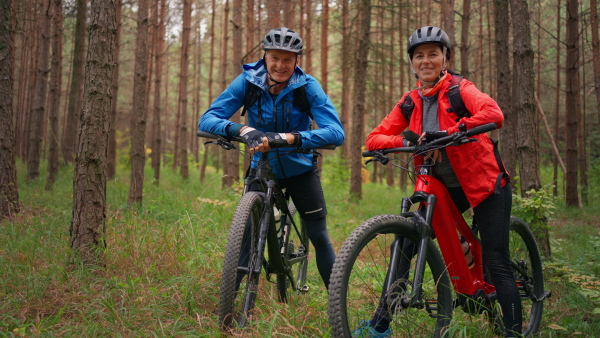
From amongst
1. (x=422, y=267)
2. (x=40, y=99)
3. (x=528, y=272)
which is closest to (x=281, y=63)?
(x=422, y=267)

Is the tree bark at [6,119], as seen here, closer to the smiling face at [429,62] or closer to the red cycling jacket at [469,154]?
the red cycling jacket at [469,154]

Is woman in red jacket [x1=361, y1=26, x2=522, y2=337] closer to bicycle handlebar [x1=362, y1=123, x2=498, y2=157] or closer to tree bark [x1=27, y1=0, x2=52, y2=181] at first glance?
bicycle handlebar [x1=362, y1=123, x2=498, y2=157]

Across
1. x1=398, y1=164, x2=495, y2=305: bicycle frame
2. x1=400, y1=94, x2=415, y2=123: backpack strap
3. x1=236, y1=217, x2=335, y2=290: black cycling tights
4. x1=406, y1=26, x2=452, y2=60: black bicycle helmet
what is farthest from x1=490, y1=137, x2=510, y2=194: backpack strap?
x1=236, y1=217, x2=335, y2=290: black cycling tights

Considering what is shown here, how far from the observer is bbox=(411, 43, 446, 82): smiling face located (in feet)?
10.7

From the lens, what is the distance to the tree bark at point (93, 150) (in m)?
4.46

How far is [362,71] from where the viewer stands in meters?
13.1

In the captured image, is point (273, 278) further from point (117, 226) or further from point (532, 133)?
point (532, 133)

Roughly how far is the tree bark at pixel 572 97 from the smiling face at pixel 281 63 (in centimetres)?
1105

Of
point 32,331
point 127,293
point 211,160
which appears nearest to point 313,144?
point 127,293

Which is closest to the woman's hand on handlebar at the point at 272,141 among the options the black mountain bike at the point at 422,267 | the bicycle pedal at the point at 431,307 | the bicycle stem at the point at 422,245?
the black mountain bike at the point at 422,267

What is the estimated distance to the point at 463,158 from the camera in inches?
125

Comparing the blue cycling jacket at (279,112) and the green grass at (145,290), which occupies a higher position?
the blue cycling jacket at (279,112)

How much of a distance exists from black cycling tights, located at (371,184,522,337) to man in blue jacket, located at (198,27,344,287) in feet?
3.60

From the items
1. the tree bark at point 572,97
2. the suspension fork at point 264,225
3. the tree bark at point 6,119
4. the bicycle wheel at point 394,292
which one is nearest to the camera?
the bicycle wheel at point 394,292
